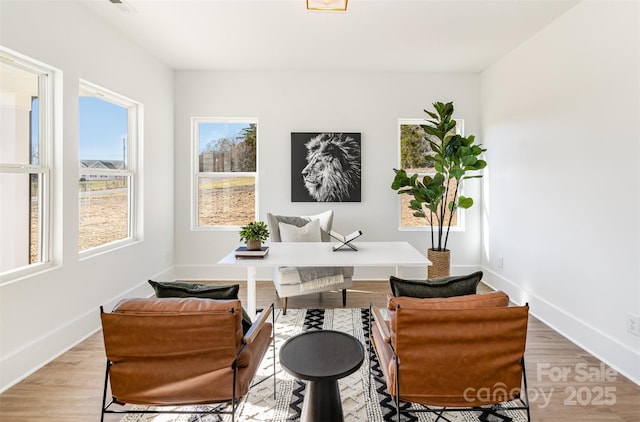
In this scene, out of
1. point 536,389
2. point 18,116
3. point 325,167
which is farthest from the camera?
point 325,167

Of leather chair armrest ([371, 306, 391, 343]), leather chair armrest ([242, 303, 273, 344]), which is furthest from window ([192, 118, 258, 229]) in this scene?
leather chair armrest ([371, 306, 391, 343])

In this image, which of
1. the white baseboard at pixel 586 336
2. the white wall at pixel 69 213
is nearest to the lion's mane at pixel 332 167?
the white wall at pixel 69 213

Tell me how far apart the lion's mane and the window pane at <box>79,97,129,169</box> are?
219 cm

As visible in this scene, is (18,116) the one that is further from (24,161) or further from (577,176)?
(577,176)

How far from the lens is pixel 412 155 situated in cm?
490

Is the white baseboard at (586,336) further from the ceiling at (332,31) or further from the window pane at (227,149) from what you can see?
the window pane at (227,149)

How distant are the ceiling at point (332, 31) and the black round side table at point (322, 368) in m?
2.72

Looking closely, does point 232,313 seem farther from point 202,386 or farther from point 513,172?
point 513,172

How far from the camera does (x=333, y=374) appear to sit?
59.1 inches

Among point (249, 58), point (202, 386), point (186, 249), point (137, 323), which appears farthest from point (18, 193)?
point (249, 58)

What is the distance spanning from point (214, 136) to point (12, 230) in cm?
281

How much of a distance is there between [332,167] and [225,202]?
1.58 m

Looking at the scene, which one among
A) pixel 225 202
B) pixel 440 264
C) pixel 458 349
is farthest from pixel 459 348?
pixel 225 202

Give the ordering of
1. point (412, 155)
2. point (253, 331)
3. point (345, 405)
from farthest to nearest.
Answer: point (412, 155), point (345, 405), point (253, 331)
